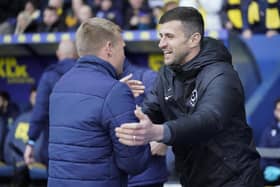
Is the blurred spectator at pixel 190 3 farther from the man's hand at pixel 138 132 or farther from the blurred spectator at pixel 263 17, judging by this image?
the man's hand at pixel 138 132

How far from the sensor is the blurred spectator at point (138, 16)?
9.86 metres

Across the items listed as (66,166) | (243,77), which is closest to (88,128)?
(66,166)

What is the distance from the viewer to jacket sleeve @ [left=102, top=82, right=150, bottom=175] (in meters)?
3.15

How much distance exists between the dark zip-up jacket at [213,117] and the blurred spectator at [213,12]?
5943 mm

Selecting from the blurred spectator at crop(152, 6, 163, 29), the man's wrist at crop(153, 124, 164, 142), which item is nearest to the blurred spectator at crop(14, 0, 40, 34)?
the blurred spectator at crop(152, 6, 163, 29)

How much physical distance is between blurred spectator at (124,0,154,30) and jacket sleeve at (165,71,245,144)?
6.65 metres

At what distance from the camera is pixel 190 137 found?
2949 mm

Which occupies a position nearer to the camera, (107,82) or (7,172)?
(107,82)

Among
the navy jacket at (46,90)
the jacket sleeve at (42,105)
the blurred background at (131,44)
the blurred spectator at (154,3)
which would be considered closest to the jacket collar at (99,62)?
the navy jacket at (46,90)

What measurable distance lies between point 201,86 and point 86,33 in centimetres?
63

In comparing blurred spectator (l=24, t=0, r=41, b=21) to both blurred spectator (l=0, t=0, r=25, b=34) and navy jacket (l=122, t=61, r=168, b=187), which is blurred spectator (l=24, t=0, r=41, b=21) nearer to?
blurred spectator (l=0, t=0, r=25, b=34)

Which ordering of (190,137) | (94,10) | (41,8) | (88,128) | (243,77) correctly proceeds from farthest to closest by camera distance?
(41,8) → (94,10) → (243,77) → (88,128) → (190,137)

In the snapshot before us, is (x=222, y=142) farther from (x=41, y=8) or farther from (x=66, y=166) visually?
(x=41, y=8)

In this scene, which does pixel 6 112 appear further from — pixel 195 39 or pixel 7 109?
pixel 195 39
